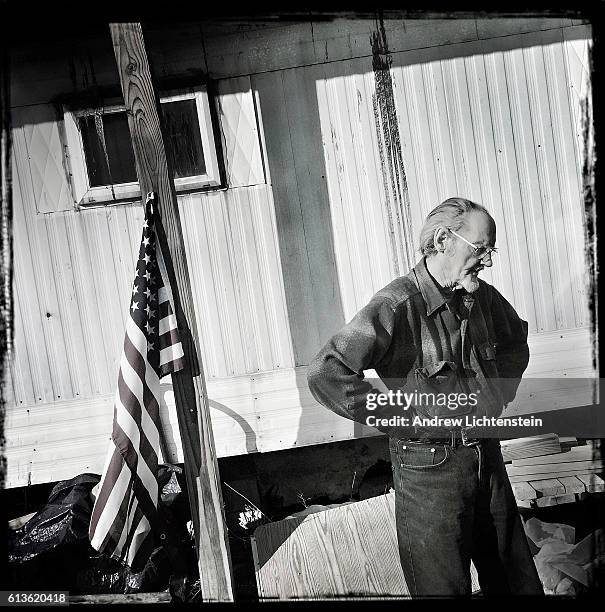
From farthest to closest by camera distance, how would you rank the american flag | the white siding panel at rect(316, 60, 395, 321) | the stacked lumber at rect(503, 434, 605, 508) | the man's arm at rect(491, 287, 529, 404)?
the white siding panel at rect(316, 60, 395, 321), the stacked lumber at rect(503, 434, 605, 508), the man's arm at rect(491, 287, 529, 404), the american flag

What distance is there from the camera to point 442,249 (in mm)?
3322

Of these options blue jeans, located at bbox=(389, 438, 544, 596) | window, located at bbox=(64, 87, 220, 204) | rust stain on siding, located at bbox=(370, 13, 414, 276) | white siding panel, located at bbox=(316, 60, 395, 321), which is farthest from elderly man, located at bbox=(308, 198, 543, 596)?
window, located at bbox=(64, 87, 220, 204)

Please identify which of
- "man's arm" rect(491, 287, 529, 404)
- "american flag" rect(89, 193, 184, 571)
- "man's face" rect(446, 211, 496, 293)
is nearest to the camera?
"american flag" rect(89, 193, 184, 571)

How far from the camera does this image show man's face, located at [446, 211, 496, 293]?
10.7 ft

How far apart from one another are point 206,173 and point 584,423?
9.20 ft

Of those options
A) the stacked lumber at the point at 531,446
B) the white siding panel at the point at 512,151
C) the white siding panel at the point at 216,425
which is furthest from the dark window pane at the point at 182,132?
the stacked lumber at the point at 531,446

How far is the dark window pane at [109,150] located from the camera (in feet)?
12.4

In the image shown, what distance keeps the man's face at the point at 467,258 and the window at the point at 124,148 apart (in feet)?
5.12

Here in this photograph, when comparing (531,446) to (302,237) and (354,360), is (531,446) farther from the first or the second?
(302,237)

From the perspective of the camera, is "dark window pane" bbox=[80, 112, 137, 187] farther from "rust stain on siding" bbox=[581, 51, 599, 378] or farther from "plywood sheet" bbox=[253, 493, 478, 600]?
"rust stain on siding" bbox=[581, 51, 599, 378]

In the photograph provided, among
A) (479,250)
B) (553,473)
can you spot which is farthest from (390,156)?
(553,473)

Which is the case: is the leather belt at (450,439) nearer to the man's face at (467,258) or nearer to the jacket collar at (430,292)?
the jacket collar at (430,292)

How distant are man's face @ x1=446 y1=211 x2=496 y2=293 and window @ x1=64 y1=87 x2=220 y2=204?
1560mm

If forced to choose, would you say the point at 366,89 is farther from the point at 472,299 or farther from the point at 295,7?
the point at 472,299
